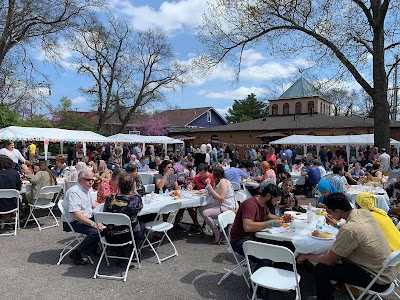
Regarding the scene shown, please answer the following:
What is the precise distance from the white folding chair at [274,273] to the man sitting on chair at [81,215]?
7.44 ft

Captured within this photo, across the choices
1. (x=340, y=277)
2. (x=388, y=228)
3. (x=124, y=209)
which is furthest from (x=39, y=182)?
(x=388, y=228)

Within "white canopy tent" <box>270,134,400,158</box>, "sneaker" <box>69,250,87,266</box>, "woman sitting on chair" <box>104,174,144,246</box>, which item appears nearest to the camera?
"woman sitting on chair" <box>104,174,144,246</box>

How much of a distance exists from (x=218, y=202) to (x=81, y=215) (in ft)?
7.89

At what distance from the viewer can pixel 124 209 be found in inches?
167

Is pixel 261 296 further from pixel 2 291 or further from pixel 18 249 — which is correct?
pixel 18 249

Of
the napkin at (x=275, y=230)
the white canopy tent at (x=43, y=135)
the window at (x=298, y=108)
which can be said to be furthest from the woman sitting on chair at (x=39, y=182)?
the window at (x=298, y=108)

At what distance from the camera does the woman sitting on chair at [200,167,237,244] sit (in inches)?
220

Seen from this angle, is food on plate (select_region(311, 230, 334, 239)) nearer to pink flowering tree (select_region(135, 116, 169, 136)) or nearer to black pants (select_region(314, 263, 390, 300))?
black pants (select_region(314, 263, 390, 300))

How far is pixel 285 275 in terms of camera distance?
124 inches

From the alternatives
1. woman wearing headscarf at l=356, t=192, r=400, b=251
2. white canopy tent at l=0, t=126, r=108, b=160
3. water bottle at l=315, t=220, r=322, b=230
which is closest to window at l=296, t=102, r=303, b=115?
white canopy tent at l=0, t=126, r=108, b=160

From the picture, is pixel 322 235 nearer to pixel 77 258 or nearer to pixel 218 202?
pixel 218 202

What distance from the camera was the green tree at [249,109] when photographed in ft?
178

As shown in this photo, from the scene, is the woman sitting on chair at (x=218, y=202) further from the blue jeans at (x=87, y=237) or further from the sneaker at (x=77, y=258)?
the sneaker at (x=77, y=258)

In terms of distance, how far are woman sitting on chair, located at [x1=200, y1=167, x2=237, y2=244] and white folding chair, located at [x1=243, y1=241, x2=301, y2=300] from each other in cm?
236
